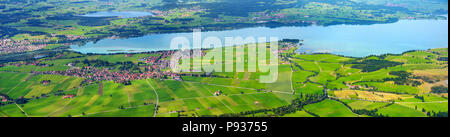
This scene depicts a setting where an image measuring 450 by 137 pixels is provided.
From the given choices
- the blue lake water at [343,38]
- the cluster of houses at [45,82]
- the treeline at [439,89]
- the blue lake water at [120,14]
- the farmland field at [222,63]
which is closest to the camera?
the farmland field at [222,63]

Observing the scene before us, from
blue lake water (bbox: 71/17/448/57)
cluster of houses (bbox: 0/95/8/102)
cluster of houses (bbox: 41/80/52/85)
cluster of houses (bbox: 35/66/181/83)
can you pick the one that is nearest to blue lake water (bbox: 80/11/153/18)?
blue lake water (bbox: 71/17/448/57)

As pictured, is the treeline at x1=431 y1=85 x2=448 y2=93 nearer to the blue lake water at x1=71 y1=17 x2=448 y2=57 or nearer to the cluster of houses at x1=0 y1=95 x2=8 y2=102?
the blue lake water at x1=71 y1=17 x2=448 y2=57

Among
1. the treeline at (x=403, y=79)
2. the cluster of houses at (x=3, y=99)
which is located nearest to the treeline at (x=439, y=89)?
the treeline at (x=403, y=79)

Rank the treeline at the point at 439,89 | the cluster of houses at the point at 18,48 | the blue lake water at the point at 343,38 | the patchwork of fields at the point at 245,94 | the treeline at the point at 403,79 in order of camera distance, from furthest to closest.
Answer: the blue lake water at the point at 343,38
the cluster of houses at the point at 18,48
the treeline at the point at 403,79
the treeline at the point at 439,89
the patchwork of fields at the point at 245,94

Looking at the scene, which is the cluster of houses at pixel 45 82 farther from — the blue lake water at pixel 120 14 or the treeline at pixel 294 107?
the blue lake water at pixel 120 14

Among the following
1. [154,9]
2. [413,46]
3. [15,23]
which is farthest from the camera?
[154,9]

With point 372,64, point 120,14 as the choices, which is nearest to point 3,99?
point 372,64
